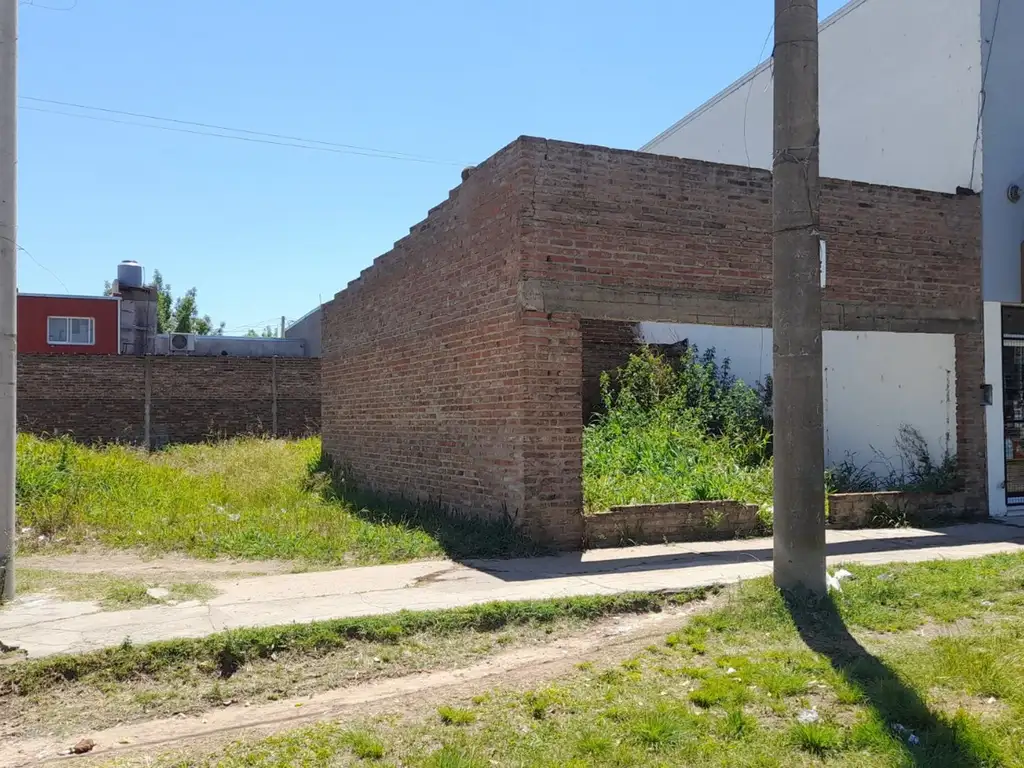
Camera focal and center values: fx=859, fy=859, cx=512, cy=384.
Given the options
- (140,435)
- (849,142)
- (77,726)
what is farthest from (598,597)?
(140,435)

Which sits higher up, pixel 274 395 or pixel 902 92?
pixel 902 92

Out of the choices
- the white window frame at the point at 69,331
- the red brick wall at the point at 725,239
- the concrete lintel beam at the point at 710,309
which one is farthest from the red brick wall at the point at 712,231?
the white window frame at the point at 69,331

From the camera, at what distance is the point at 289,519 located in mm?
10938

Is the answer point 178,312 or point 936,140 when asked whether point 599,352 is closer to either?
point 936,140

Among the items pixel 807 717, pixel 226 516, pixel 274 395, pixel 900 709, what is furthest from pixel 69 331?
pixel 900 709

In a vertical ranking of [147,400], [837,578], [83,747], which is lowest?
[83,747]

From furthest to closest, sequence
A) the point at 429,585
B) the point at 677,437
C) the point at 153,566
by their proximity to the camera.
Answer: the point at 677,437, the point at 153,566, the point at 429,585

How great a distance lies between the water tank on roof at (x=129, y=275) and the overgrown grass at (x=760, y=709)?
114ft

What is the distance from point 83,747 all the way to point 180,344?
32766 mm

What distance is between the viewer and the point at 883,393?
542 inches

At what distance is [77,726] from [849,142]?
14.6 m

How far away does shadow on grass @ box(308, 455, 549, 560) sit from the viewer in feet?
30.4

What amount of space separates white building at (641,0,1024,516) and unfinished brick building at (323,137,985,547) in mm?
449

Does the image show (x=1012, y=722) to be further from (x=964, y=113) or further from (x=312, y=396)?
(x=312, y=396)
